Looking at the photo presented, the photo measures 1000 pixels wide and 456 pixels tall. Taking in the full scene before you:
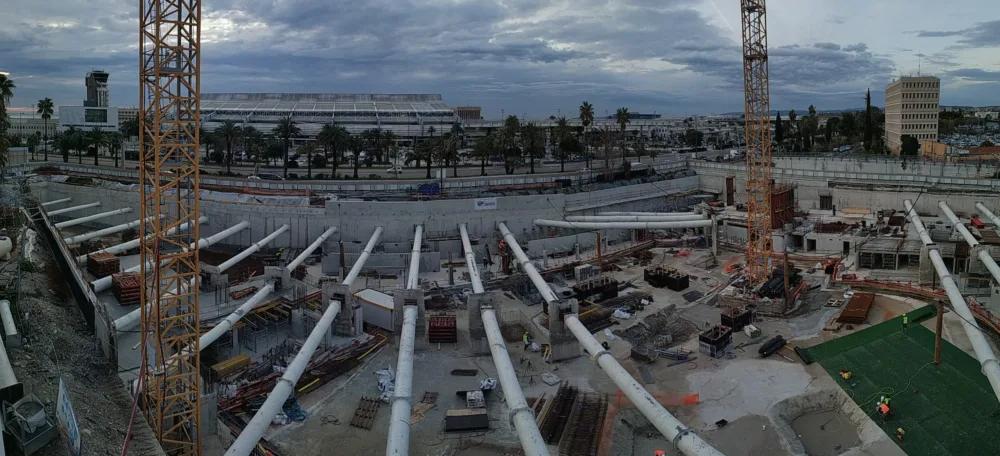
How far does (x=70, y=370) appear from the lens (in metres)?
22.2

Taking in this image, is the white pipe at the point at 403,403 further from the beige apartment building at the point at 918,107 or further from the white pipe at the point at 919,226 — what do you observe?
the beige apartment building at the point at 918,107

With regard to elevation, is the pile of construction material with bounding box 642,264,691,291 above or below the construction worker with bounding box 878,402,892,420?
above

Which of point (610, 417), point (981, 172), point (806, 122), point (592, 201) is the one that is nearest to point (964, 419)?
point (610, 417)

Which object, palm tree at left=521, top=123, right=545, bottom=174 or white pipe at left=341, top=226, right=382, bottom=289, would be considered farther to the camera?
palm tree at left=521, top=123, right=545, bottom=174

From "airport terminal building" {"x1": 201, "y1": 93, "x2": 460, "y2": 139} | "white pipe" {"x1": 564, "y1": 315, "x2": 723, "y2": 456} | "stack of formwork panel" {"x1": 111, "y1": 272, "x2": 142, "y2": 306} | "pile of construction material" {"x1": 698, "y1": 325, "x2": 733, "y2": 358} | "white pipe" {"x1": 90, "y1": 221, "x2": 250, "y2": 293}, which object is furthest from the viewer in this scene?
"airport terminal building" {"x1": 201, "y1": 93, "x2": 460, "y2": 139}

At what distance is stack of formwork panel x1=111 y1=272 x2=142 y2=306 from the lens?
31484 millimetres

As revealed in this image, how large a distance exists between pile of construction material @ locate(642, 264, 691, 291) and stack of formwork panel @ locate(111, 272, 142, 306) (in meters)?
27.9

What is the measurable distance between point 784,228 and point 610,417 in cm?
3242

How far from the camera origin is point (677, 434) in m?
17.8

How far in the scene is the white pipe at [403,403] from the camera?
17578 millimetres

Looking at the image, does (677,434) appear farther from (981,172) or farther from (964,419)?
(981,172)

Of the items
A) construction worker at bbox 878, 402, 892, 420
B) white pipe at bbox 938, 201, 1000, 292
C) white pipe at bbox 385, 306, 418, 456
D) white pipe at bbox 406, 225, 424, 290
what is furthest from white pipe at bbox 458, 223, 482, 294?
white pipe at bbox 938, 201, 1000, 292

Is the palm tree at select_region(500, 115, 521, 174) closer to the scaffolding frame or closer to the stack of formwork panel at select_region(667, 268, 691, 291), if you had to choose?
the stack of formwork panel at select_region(667, 268, 691, 291)

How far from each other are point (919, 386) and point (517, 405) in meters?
16.4
